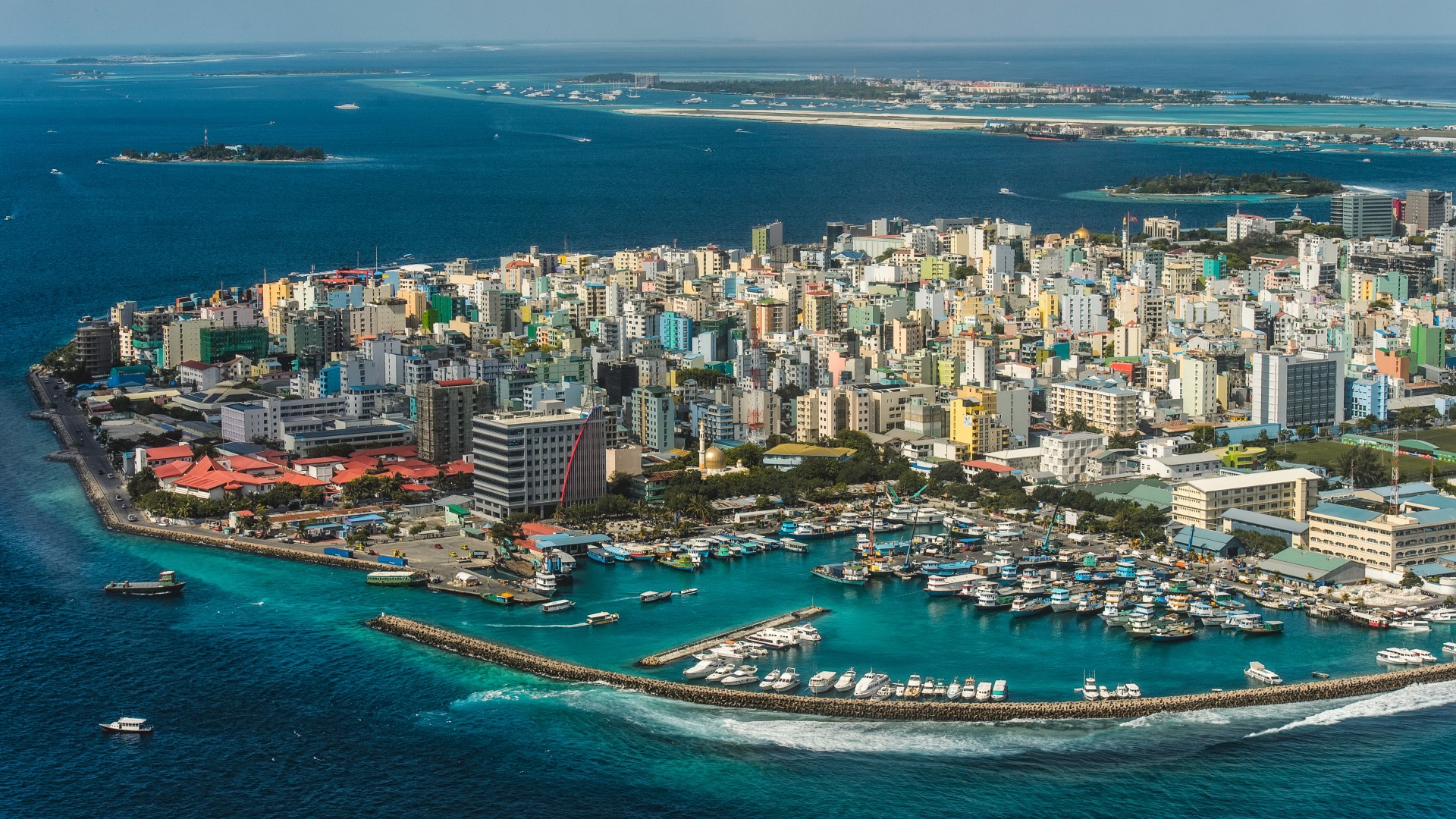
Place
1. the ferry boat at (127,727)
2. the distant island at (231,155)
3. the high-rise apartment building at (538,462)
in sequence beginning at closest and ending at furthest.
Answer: the ferry boat at (127,727), the high-rise apartment building at (538,462), the distant island at (231,155)

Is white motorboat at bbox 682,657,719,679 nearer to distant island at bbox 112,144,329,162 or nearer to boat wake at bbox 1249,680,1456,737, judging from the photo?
boat wake at bbox 1249,680,1456,737

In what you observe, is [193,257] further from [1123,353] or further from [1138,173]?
[1138,173]

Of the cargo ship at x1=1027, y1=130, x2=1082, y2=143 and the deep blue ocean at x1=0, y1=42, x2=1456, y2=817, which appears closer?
the deep blue ocean at x1=0, y1=42, x2=1456, y2=817

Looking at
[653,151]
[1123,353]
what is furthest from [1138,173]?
[1123,353]

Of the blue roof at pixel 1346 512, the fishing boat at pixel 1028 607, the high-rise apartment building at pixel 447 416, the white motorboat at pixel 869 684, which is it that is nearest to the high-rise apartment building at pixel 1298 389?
Answer: the blue roof at pixel 1346 512

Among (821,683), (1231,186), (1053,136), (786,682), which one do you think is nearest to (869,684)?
(821,683)

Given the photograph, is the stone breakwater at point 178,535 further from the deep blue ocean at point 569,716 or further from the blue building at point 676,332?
the blue building at point 676,332

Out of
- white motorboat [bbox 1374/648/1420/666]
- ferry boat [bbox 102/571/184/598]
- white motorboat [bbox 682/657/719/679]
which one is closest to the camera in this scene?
white motorboat [bbox 682/657/719/679]

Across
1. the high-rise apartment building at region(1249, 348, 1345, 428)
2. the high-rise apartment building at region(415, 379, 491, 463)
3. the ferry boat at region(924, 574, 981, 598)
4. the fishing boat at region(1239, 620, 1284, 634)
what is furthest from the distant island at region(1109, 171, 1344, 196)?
the fishing boat at region(1239, 620, 1284, 634)
